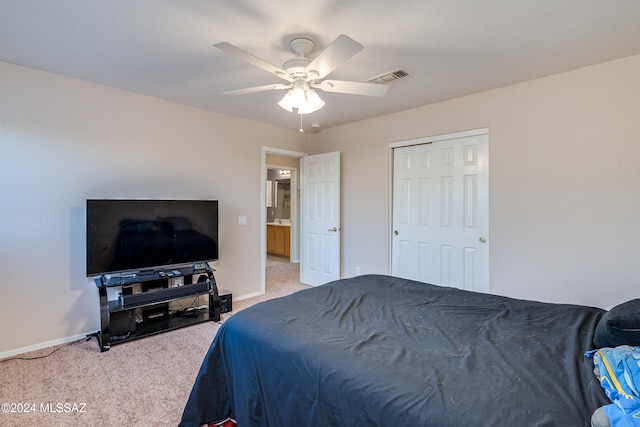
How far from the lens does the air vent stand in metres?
2.68

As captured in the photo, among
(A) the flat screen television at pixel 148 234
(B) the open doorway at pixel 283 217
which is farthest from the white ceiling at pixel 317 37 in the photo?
(B) the open doorway at pixel 283 217

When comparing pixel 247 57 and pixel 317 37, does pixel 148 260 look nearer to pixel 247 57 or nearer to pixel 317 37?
pixel 247 57

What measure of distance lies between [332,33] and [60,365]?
3.32 m

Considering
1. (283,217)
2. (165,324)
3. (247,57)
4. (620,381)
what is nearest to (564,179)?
(620,381)

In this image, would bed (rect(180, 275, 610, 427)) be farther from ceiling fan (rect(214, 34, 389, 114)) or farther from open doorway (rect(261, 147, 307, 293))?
open doorway (rect(261, 147, 307, 293))

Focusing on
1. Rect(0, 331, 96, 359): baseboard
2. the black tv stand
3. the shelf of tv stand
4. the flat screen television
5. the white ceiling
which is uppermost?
the white ceiling

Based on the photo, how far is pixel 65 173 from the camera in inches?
111

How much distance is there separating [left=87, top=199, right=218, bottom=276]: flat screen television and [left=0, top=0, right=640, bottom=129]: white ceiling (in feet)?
4.02

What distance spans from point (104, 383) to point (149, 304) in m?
0.81

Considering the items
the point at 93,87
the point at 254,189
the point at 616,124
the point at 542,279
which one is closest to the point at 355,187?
the point at 254,189

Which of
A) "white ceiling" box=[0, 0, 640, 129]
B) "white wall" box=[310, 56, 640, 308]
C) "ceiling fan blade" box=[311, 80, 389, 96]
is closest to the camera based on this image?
"white ceiling" box=[0, 0, 640, 129]

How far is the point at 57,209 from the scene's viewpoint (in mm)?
2781

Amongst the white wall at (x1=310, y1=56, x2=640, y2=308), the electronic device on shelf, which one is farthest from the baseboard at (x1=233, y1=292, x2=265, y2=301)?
the white wall at (x1=310, y1=56, x2=640, y2=308)

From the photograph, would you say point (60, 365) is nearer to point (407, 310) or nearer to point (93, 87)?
point (93, 87)
